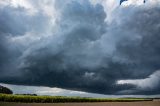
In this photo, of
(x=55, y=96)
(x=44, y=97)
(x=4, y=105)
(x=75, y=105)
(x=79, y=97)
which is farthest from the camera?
(x=79, y=97)

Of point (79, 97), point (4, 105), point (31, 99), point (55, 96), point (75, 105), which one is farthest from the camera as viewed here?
point (79, 97)

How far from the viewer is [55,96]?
58.8m

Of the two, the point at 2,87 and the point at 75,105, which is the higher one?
the point at 2,87

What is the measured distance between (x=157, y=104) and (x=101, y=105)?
1089 centimetres

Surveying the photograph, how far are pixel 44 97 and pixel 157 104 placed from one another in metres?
18.4

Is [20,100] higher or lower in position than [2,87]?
lower

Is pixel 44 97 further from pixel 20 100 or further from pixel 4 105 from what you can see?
pixel 4 105

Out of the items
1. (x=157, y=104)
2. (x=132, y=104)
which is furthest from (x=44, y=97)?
(x=157, y=104)

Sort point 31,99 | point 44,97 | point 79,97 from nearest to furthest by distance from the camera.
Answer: point 31,99, point 44,97, point 79,97

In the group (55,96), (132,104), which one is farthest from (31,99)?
(132,104)

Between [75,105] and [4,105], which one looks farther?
[75,105]

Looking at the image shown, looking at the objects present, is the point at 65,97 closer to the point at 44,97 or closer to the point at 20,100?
the point at 44,97

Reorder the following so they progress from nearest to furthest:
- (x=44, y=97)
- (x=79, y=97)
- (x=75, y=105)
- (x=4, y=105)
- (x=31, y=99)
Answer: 1. (x=4, y=105)
2. (x=75, y=105)
3. (x=31, y=99)
4. (x=44, y=97)
5. (x=79, y=97)

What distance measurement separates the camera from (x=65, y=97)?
59156 mm
